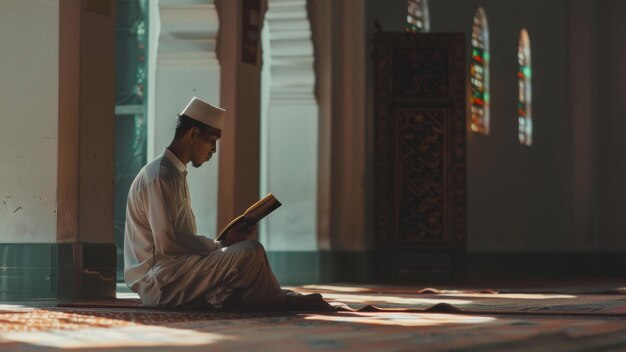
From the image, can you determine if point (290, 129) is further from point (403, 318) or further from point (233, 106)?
point (403, 318)

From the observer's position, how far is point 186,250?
780 centimetres

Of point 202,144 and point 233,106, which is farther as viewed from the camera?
point 233,106

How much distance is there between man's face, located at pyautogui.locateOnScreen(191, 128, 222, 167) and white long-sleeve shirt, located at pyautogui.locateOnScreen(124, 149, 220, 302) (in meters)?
0.10

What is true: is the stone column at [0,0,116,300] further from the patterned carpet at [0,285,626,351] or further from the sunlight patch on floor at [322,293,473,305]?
the sunlight patch on floor at [322,293,473,305]

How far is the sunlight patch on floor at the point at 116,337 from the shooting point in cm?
515

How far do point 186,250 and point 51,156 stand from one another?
225cm

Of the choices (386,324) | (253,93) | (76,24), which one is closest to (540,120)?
(253,93)

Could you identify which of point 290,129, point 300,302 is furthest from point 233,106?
point 300,302

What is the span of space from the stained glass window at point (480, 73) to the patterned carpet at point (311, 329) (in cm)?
1006

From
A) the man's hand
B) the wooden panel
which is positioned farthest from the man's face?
the wooden panel

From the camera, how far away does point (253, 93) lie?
502 inches

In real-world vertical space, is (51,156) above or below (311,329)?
above

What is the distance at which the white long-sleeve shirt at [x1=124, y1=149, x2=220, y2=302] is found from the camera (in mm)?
7727

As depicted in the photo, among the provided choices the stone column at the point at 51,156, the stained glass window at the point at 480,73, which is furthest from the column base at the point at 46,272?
the stained glass window at the point at 480,73
